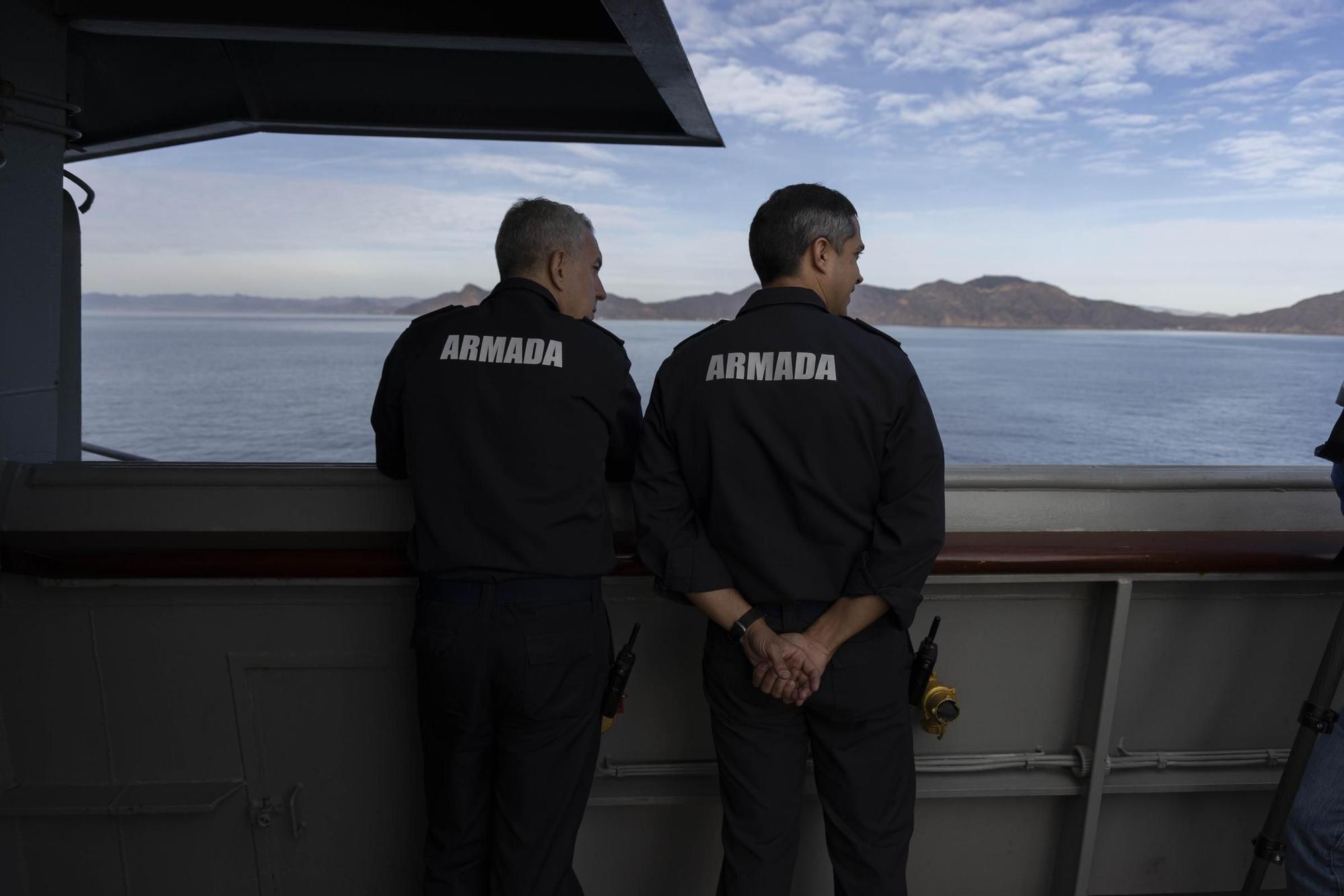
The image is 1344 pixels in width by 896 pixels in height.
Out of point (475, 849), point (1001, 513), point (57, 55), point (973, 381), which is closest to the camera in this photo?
point (475, 849)

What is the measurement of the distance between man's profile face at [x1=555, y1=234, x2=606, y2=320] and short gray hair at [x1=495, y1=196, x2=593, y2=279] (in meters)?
0.02

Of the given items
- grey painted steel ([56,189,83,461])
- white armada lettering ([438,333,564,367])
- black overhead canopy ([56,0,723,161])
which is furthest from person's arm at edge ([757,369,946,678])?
grey painted steel ([56,189,83,461])

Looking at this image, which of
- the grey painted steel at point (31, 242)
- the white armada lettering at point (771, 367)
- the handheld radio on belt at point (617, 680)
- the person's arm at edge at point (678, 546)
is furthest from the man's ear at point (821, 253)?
the grey painted steel at point (31, 242)

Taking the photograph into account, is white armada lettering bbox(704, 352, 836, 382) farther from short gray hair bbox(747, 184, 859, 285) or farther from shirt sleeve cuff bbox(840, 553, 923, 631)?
shirt sleeve cuff bbox(840, 553, 923, 631)

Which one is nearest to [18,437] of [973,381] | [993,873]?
[993,873]

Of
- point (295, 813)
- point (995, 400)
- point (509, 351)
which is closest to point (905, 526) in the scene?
point (509, 351)

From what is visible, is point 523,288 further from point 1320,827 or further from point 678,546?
point 1320,827

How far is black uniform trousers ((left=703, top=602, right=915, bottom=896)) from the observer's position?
1147 millimetres

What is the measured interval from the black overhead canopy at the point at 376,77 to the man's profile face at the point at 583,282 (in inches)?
23.7

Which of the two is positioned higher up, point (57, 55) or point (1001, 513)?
point (57, 55)

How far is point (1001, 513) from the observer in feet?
4.64

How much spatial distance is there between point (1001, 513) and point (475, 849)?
989 millimetres

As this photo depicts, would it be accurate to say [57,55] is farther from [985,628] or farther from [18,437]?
[985,628]

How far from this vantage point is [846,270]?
1168 millimetres
